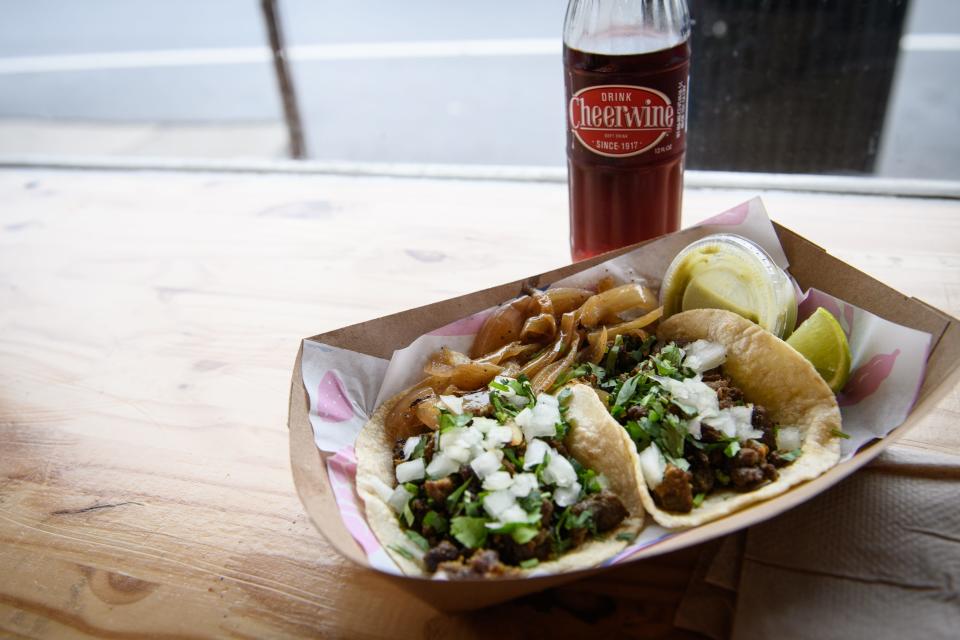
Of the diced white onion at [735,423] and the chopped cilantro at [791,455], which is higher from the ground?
the diced white onion at [735,423]

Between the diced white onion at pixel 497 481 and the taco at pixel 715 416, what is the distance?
0.22m

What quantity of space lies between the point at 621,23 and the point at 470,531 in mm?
1254

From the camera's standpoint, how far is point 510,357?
1.78 m

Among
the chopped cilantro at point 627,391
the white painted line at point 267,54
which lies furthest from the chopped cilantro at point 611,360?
the white painted line at point 267,54

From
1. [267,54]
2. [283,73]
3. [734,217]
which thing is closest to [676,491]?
[734,217]

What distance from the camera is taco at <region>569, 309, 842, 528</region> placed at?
1.35 m

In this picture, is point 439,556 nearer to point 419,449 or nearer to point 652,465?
point 419,449

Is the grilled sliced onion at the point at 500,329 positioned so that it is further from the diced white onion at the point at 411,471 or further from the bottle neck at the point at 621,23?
the bottle neck at the point at 621,23

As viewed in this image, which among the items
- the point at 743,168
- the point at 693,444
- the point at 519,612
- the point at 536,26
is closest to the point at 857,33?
the point at 743,168

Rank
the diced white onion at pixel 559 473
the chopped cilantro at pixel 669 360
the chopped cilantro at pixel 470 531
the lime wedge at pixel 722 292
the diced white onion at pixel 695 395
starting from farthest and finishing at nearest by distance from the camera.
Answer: the lime wedge at pixel 722 292 < the chopped cilantro at pixel 669 360 < the diced white onion at pixel 695 395 < the diced white onion at pixel 559 473 < the chopped cilantro at pixel 470 531

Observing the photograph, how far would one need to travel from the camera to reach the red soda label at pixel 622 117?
1.74 m

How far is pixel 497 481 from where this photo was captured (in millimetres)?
1331

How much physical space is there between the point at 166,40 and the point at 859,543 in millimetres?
7928

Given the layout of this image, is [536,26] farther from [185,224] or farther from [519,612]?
[519,612]
